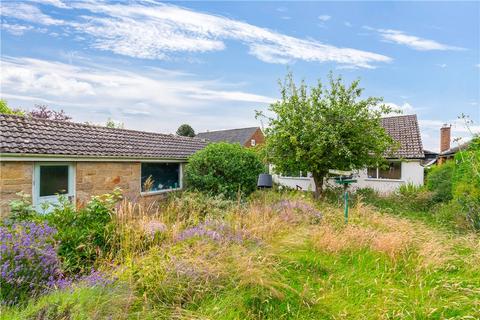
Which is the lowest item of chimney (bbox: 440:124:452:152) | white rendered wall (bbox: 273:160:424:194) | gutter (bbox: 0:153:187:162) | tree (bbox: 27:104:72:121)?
white rendered wall (bbox: 273:160:424:194)

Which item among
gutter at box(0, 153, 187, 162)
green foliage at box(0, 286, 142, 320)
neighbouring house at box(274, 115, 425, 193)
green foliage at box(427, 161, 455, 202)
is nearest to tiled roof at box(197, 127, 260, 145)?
neighbouring house at box(274, 115, 425, 193)

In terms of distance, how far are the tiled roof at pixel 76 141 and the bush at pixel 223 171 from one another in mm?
1694

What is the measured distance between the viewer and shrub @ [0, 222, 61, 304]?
3.70 metres

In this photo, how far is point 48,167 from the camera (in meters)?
8.77

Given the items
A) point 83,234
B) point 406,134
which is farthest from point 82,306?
point 406,134

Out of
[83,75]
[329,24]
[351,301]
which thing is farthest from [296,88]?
[351,301]

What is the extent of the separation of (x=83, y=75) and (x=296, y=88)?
8535 millimetres

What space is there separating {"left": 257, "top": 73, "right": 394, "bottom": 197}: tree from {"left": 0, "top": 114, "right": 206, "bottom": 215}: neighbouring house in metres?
4.99

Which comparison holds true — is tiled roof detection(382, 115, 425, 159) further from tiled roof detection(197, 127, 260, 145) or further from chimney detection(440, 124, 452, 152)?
tiled roof detection(197, 127, 260, 145)

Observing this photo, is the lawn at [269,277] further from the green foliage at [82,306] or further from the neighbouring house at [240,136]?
the neighbouring house at [240,136]

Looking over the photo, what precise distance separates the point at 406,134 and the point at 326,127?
10.7 meters

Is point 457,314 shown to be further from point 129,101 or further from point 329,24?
point 129,101

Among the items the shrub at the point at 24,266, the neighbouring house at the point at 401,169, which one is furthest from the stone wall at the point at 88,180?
the neighbouring house at the point at 401,169

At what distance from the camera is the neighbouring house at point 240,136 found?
123ft
